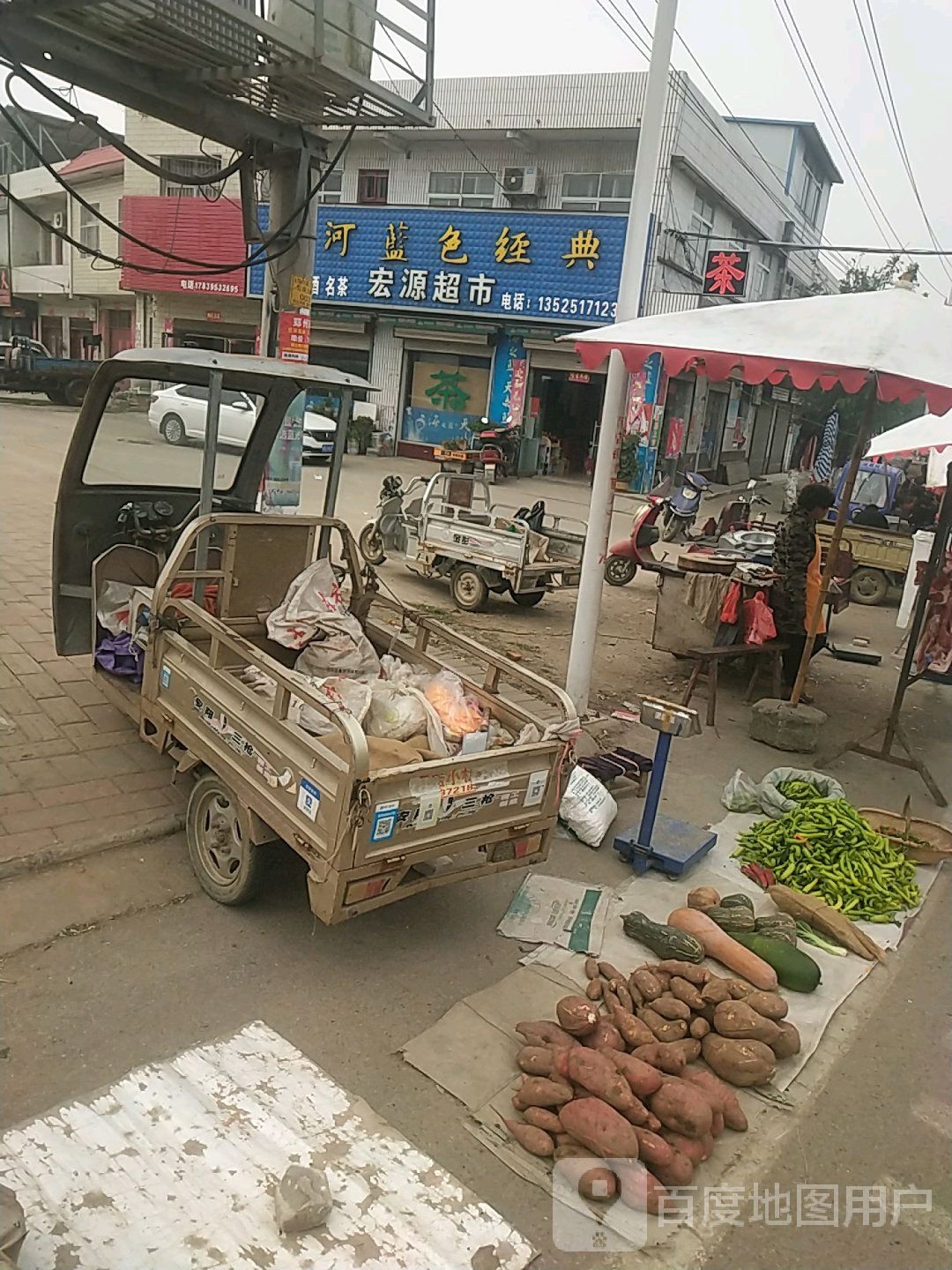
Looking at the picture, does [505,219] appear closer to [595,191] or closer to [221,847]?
[595,191]

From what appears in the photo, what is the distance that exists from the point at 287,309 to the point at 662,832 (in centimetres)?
500

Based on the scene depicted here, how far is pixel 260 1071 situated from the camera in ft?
9.74

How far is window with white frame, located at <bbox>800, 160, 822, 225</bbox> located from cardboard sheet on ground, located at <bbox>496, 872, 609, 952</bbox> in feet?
113

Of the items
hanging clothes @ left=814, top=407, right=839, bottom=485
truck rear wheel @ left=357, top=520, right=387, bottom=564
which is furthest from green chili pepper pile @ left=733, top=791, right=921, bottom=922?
hanging clothes @ left=814, top=407, right=839, bottom=485

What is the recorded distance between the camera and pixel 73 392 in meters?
24.9

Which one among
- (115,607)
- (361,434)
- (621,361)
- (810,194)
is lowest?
(115,607)

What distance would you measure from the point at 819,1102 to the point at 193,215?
25537mm

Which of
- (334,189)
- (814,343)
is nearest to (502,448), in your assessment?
(334,189)

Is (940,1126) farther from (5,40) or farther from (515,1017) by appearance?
(5,40)

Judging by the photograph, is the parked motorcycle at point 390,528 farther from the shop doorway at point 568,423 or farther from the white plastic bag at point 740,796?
the shop doorway at point 568,423

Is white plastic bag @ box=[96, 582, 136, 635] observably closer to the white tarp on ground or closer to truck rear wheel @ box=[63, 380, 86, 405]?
the white tarp on ground

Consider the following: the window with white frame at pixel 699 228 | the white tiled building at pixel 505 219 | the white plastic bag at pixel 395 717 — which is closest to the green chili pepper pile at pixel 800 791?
the white plastic bag at pixel 395 717

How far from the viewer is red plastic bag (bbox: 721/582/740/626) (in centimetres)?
720

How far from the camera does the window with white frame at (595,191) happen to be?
2019 centimetres
